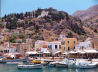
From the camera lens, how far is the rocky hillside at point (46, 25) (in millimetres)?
42375

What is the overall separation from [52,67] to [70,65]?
2.01 meters

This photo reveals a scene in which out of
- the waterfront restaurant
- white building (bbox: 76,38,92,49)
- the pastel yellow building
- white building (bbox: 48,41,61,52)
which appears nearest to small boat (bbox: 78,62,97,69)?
the waterfront restaurant

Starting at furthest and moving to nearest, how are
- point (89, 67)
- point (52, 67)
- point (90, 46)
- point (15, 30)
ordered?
1. point (15, 30)
2. point (90, 46)
3. point (52, 67)
4. point (89, 67)

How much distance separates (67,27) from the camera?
150 ft

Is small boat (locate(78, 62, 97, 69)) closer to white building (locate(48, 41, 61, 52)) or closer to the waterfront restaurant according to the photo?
the waterfront restaurant

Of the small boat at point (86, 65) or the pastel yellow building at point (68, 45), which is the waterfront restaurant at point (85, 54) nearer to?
the pastel yellow building at point (68, 45)

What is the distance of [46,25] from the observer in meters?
46.0

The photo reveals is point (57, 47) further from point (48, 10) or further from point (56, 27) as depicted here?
point (48, 10)

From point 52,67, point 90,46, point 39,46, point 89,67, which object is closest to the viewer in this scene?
point 89,67

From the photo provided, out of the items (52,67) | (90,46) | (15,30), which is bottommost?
(52,67)

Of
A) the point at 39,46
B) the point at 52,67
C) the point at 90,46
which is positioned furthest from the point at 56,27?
the point at 52,67

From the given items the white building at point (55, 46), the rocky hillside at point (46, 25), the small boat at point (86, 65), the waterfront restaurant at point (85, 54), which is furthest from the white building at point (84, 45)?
the rocky hillside at point (46, 25)

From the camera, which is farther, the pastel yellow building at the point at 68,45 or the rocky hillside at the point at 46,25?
the rocky hillside at the point at 46,25

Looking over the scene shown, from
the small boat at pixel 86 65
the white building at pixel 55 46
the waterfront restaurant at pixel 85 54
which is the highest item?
the white building at pixel 55 46
